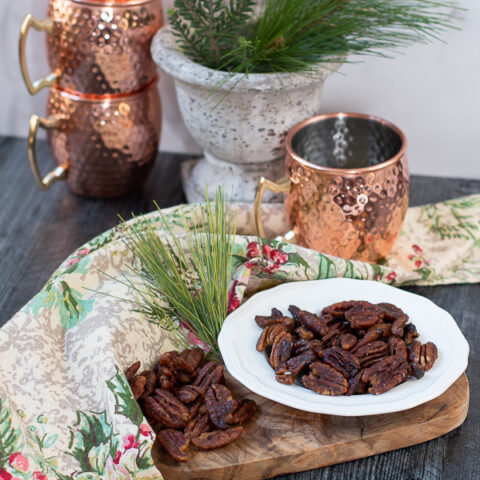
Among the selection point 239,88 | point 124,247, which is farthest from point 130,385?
point 239,88

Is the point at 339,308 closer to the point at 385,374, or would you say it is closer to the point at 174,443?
the point at 385,374

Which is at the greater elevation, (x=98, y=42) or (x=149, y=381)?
(x=98, y=42)

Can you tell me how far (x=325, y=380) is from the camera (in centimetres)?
59

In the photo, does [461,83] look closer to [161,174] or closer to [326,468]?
[161,174]

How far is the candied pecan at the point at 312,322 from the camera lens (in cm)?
64

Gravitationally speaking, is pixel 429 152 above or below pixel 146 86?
below

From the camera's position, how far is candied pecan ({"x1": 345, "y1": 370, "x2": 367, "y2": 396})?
1.93 feet

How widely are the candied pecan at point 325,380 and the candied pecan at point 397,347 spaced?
0.05m

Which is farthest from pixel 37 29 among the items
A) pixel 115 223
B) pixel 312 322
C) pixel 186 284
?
pixel 312 322

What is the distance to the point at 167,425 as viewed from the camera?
578 millimetres

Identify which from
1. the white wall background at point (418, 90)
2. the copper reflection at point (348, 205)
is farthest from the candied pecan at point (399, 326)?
the white wall background at point (418, 90)

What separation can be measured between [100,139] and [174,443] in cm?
42

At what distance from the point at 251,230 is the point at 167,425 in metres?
0.29

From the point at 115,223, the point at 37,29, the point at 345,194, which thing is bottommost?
the point at 115,223
